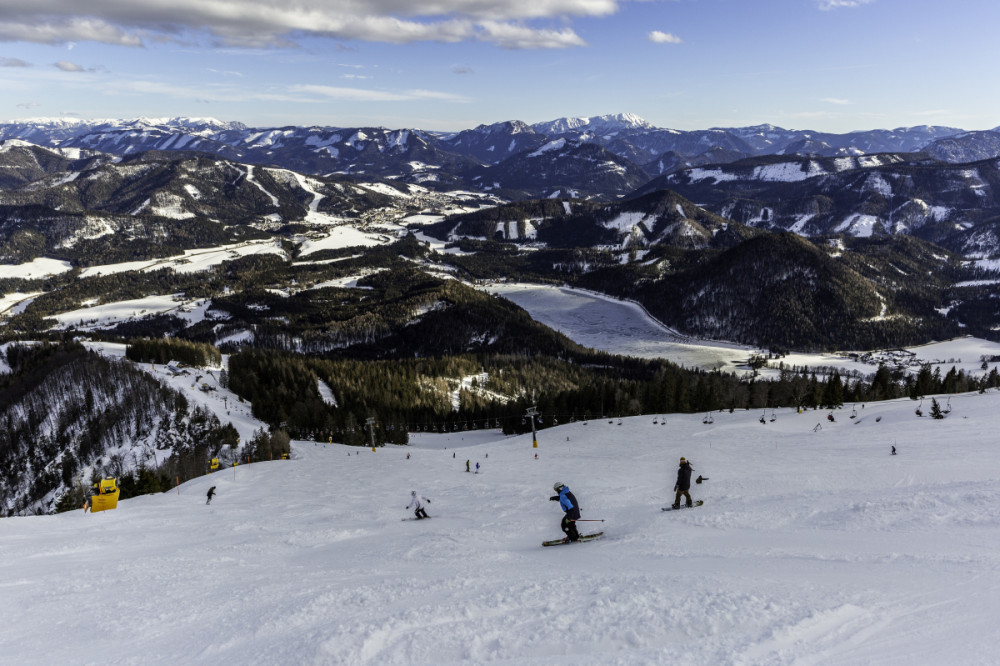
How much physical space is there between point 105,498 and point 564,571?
3764cm

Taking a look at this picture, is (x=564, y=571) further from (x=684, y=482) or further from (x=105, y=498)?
(x=105, y=498)

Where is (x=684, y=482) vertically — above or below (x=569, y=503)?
below

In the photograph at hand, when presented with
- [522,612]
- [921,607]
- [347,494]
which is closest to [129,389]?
[347,494]

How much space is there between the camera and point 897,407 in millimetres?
53000

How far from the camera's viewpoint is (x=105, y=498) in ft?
128

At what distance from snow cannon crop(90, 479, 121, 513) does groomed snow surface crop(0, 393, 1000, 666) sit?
1.68m

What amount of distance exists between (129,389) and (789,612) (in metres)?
152

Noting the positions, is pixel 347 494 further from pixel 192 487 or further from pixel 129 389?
pixel 129 389

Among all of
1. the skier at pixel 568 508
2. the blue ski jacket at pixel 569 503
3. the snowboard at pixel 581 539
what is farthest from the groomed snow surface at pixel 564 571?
the blue ski jacket at pixel 569 503

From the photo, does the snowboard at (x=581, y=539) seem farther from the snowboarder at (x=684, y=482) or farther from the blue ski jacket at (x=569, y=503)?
the snowboarder at (x=684, y=482)

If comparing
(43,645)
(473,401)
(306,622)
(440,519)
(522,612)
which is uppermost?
(522,612)

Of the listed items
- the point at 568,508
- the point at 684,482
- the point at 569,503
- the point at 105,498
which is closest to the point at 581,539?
the point at 568,508

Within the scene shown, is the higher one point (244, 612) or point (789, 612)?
point (789, 612)

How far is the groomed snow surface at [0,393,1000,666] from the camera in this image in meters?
12.9
